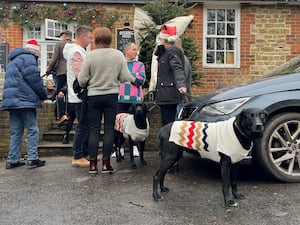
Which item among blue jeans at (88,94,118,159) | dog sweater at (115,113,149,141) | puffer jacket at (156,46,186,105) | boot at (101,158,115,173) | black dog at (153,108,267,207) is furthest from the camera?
dog sweater at (115,113,149,141)

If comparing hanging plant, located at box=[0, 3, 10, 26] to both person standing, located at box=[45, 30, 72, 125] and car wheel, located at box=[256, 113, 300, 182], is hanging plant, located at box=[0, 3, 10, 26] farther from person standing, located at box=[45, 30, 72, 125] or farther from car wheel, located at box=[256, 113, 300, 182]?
car wheel, located at box=[256, 113, 300, 182]

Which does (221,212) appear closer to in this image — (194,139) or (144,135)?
(194,139)

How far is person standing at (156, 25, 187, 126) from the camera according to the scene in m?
6.03

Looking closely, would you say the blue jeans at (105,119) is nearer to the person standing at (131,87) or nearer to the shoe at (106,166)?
the shoe at (106,166)

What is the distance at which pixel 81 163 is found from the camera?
6.84m

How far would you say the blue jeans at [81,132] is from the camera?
6.52 m

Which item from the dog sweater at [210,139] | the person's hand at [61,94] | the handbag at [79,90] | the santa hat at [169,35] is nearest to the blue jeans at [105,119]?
the handbag at [79,90]

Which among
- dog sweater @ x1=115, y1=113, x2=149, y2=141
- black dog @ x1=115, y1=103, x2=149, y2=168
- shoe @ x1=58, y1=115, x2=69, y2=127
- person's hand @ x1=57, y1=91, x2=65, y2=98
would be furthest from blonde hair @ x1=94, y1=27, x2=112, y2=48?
shoe @ x1=58, y1=115, x2=69, y2=127

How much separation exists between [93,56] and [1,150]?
2.93m

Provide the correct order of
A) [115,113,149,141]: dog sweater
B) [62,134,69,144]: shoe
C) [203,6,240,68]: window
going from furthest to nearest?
[203,6,240,68]: window
[62,134,69,144]: shoe
[115,113,149,141]: dog sweater

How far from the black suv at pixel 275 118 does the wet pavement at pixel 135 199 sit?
0.85 ft

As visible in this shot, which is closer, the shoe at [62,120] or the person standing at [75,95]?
the person standing at [75,95]

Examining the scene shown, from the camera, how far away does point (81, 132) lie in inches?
263

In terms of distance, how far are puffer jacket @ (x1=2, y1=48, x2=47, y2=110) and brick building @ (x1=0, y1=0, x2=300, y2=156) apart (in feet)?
21.1
